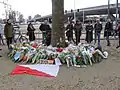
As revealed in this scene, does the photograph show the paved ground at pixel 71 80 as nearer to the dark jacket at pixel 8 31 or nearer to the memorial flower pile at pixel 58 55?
the memorial flower pile at pixel 58 55

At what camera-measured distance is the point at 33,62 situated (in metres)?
10.3

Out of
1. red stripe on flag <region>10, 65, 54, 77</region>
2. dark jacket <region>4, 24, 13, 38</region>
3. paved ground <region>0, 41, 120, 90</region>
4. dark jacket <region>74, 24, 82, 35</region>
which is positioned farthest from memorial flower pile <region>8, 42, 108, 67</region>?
dark jacket <region>74, 24, 82, 35</region>

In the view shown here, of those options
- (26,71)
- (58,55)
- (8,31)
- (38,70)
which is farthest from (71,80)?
(8,31)

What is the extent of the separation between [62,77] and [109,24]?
9.92 metres

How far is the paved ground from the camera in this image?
7438 millimetres

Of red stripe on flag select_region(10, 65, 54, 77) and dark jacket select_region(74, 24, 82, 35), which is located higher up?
dark jacket select_region(74, 24, 82, 35)

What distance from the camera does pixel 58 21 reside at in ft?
37.7

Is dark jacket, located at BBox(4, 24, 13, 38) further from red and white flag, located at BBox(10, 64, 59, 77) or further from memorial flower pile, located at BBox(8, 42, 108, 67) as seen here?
red and white flag, located at BBox(10, 64, 59, 77)

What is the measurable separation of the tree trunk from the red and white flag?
6.88 ft

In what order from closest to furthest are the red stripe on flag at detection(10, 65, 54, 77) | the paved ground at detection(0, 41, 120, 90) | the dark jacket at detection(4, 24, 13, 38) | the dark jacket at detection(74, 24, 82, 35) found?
the paved ground at detection(0, 41, 120, 90), the red stripe on flag at detection(10, 65, 54, 77), the dark jacket at detection(4, 24, 13, 38), the dark jacket at detection(74, 24, 82, 35)

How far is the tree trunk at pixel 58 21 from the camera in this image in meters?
11.4

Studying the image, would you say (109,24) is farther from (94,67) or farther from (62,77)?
(62,77)

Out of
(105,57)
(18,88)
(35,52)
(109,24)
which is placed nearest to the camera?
(18,88)

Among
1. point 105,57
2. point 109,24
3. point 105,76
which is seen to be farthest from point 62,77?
point 109,24
